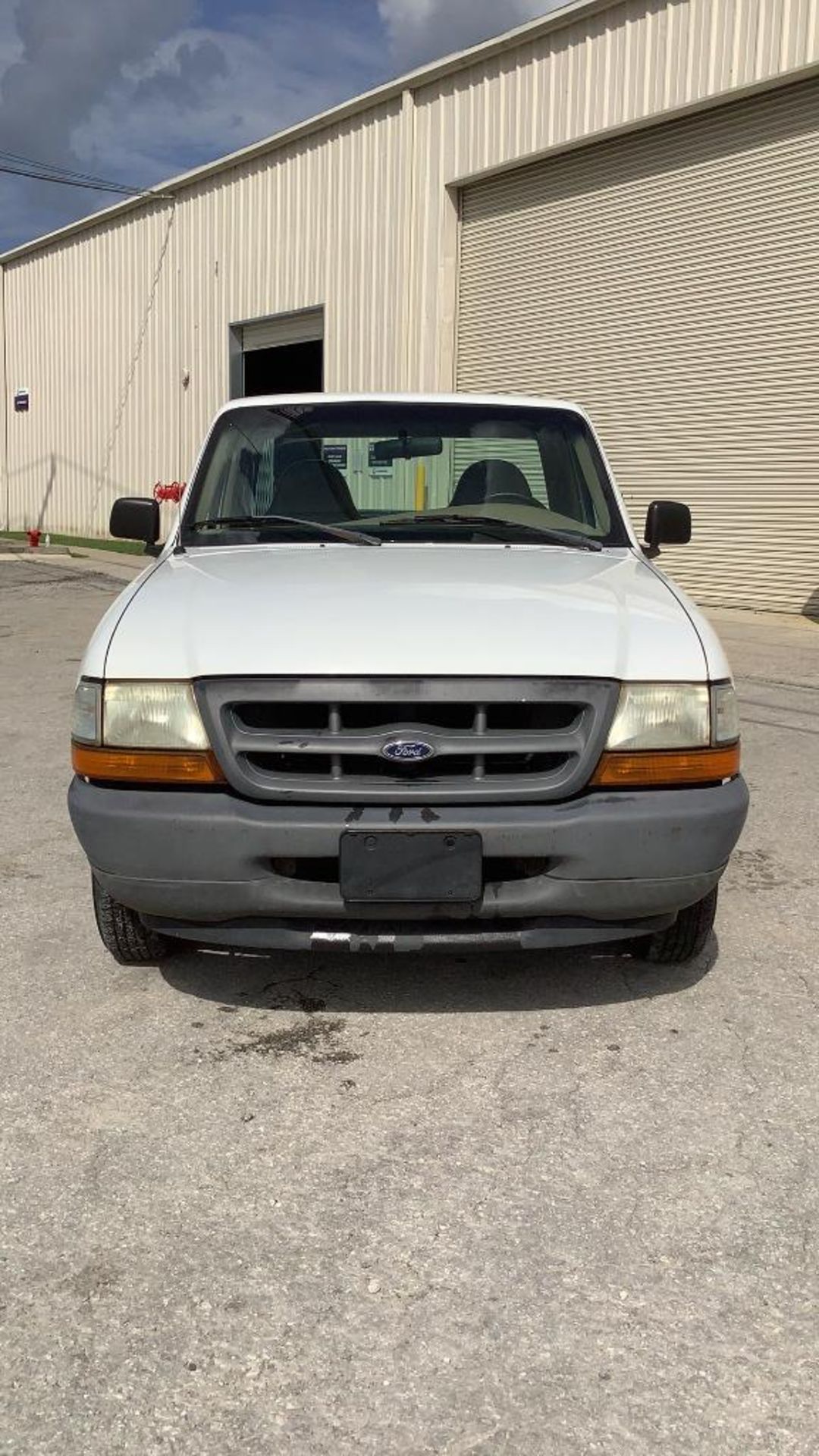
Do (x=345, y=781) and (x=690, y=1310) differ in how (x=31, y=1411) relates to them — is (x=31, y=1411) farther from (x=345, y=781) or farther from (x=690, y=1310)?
(x=345, y=781)

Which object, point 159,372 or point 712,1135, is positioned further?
point 159,372

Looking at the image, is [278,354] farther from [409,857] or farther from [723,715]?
[409,857]

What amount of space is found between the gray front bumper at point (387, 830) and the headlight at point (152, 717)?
119 mm

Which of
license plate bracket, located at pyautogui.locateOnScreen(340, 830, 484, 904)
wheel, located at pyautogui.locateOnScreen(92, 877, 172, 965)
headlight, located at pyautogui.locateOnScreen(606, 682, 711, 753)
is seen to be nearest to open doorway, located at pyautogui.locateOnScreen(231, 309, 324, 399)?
wheel, located at pyautogui.locateOnScreen(92, 877, 172, 965)

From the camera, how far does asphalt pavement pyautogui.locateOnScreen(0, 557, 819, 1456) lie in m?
1.82

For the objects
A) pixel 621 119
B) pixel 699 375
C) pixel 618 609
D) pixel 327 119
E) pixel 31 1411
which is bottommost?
pixel 31 1411

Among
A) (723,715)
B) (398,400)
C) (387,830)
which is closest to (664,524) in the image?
(398,400)

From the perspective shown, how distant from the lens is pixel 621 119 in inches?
500

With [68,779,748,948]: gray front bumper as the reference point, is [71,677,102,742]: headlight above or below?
above

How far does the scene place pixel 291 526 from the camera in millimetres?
4020

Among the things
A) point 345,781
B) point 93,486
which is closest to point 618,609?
point 345,781

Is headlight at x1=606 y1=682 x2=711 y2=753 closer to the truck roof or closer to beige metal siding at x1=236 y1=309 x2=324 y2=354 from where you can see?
the truck roof

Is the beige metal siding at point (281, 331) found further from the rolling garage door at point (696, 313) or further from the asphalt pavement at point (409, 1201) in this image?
the asphalt pavement at point (409, 1201)

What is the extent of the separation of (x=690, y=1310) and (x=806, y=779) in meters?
4.06
